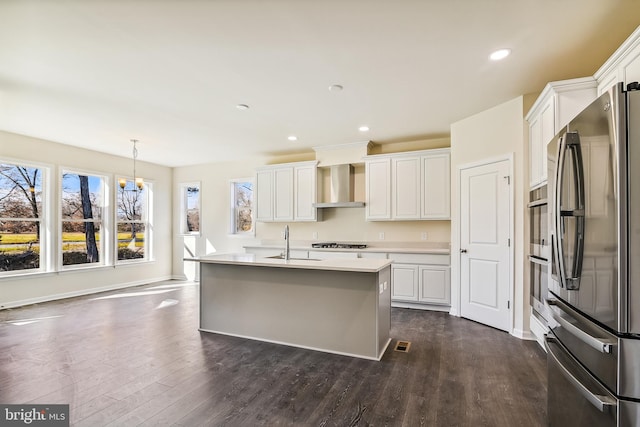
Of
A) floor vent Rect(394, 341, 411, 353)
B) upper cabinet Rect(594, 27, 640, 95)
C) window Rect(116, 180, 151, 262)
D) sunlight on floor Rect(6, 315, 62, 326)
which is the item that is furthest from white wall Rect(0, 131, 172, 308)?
upper cabinet Rect(594, 27, 640, 95)

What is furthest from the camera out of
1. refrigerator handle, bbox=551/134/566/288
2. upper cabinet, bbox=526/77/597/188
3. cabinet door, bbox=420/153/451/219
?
cabinet door, bbox=420/153/451/219

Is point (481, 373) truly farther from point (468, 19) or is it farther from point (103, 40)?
point (103, 40)

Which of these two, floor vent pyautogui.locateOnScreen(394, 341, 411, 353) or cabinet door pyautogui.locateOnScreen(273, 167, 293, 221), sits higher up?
cabinet door pyautogui.locateOnScreen(273, 167, 293, 221)

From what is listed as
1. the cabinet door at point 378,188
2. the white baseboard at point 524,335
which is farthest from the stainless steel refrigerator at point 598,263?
the cabinet door at point 378,188

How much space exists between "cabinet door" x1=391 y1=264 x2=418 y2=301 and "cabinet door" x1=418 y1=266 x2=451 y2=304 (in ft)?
0.25

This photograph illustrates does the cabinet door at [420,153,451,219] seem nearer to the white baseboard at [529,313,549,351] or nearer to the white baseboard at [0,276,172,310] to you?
the white baseboard at [529,313,549,351]

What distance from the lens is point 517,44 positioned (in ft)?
8.30

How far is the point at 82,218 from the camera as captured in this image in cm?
594

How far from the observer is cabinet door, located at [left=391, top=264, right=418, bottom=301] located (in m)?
4.71

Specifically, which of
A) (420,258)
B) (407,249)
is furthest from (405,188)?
(420,258)

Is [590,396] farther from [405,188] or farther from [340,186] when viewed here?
[340,186]

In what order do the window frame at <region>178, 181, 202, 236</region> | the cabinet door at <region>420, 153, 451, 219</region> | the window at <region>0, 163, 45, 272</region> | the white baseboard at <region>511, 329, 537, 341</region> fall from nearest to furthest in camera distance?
the white baseboard at <region>511, 329, 537, 341</region> → the cabinet door at <region>420, 153, 451, 219</region> → the window at <region>0, 163, 45, 272</region> → the window frame at <region>178, 181, 202, 236</region>

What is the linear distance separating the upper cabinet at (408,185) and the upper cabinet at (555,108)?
1573 millimetres

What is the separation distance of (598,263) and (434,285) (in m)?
3.35
